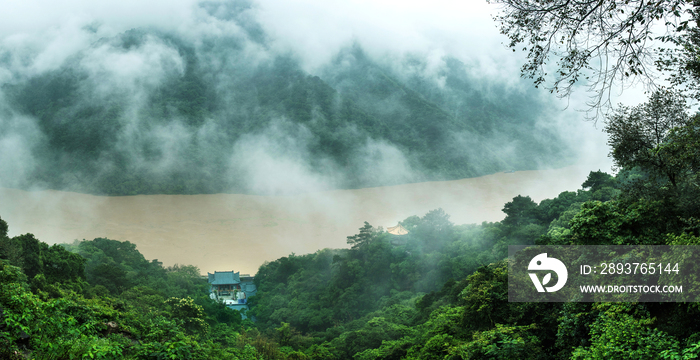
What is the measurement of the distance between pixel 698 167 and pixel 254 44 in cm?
5533

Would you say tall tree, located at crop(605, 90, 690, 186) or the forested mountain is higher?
the forested mountain

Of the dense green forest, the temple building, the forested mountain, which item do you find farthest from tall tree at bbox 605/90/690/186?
the forested mountain

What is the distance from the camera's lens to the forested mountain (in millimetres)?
34719

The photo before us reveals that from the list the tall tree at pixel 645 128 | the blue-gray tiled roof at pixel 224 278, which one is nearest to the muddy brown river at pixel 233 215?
the blue-gray tiled roof at pixel 224 278

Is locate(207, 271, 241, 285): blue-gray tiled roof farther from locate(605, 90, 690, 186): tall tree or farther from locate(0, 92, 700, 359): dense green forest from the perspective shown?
locate(605, 90, 690, 186): tall tree

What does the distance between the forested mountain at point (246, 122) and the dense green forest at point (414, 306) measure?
17.2 metres

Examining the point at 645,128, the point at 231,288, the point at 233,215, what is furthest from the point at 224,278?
the point at 645,128

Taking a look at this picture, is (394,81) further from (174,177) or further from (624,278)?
(624,278)

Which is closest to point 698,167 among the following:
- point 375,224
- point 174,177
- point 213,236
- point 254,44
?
point 375,224

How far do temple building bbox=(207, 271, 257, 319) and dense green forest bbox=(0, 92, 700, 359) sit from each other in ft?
2.78

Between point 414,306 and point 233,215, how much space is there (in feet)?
51.4

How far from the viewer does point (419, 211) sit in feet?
86.6

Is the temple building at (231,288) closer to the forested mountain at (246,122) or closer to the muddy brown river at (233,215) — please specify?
the muddy brown river at (233,215)

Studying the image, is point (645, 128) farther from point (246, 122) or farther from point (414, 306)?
point (246, 122)
